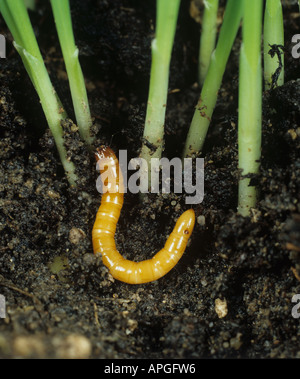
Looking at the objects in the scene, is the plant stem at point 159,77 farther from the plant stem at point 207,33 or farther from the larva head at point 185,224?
Result: the plant stem at point 207,33

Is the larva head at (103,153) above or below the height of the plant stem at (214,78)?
below

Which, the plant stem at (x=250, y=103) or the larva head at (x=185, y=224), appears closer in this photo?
the plant stem at (x=250, y=103)

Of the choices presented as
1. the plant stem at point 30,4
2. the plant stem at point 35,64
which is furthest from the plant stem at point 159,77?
the plant stem at point 30,4

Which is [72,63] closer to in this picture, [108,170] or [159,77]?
[159,77]

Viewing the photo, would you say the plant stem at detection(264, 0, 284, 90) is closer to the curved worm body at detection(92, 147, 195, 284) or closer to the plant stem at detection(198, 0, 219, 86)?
the plant stem at detection(198, 0, 219, 86)
